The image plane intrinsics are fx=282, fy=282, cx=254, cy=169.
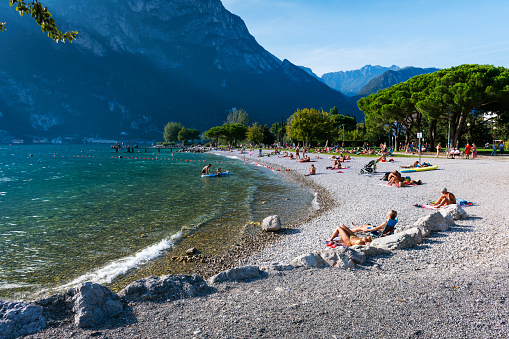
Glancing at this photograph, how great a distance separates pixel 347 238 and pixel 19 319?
27.5 ft

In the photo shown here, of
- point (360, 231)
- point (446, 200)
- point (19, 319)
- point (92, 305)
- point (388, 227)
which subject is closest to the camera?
point (19, 319)

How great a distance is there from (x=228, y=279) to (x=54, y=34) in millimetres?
5781

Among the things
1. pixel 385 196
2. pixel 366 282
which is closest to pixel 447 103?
pixel 385 196

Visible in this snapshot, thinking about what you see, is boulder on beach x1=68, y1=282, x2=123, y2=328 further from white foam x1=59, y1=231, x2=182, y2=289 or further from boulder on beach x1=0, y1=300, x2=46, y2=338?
white foam x1=59, y1=231, x2=182, y2=289

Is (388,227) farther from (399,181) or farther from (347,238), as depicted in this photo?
(399,181)

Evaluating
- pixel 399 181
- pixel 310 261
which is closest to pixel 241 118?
pixel 399 181

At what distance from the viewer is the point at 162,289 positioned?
564 cm

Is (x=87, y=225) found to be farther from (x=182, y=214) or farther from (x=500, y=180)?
(x=500, y=180)

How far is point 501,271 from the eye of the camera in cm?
622

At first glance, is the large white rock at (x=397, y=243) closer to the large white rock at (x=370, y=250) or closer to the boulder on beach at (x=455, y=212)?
the large white rock at (x=370, y=250)

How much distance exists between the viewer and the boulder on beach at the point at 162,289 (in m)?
5.53

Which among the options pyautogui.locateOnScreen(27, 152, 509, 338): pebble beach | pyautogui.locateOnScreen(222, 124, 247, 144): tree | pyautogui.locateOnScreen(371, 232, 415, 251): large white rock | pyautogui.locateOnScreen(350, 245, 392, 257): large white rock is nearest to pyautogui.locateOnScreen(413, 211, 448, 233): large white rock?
pyautogui.locateOnScreen(27, 152, 509, 338): pebble beach

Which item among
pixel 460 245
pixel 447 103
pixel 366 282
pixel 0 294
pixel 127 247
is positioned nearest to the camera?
pixel 366 282

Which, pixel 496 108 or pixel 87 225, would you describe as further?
pixel 496 108
